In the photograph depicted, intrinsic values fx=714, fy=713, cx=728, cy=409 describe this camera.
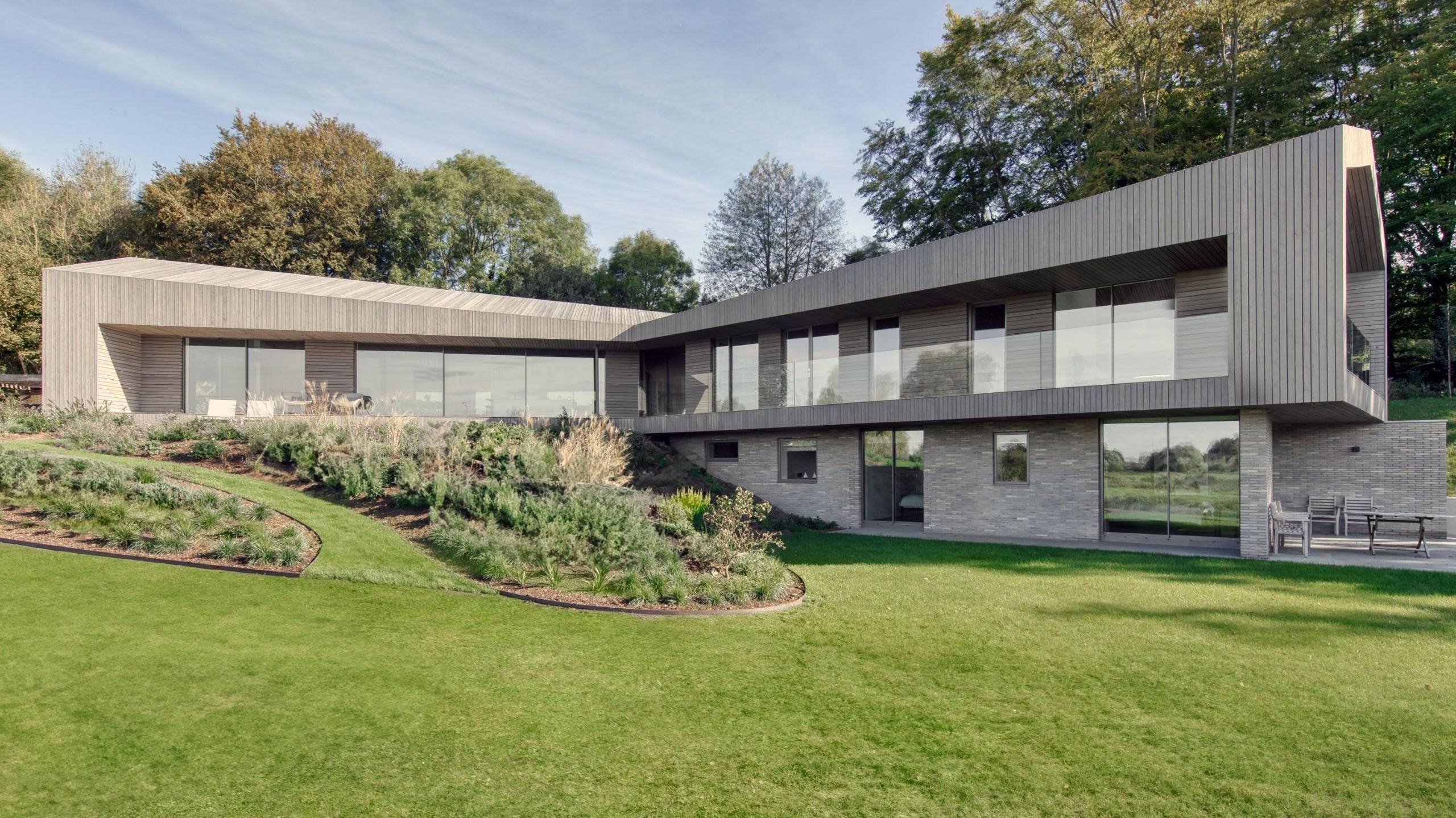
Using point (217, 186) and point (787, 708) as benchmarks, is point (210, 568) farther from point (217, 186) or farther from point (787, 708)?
point (217, 186)

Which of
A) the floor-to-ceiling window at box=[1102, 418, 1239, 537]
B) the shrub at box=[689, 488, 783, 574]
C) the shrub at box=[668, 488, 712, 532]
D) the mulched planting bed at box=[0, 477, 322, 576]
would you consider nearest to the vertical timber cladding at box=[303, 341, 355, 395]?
the mulched planting bed at box=[0, 477, 322, 576]

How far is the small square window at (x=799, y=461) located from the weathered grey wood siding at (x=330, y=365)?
11.4 meters

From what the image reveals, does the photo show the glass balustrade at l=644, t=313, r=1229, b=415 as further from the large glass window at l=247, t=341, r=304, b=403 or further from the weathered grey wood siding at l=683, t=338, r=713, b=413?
the large glass window at l=247, t=341, r=304, b=403

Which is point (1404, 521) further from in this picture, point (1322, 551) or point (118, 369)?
point (118, 369)

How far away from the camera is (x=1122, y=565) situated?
10336 mm

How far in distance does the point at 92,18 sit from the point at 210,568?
11.1 m

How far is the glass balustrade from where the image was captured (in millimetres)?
11031

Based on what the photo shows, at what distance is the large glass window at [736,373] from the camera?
17.0 metres

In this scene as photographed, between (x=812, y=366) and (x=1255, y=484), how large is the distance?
8135 mm

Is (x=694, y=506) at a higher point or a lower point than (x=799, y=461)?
lower

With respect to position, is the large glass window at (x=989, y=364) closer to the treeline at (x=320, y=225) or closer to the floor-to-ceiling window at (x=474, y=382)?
the floor-to-ceiling window at (x=474, y=382)

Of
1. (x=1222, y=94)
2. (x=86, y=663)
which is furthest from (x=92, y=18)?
(x=1222, y=94)

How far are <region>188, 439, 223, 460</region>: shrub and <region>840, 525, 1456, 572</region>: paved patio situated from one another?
11903mm

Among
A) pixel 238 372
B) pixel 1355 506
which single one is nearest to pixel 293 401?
pixel 238 372
